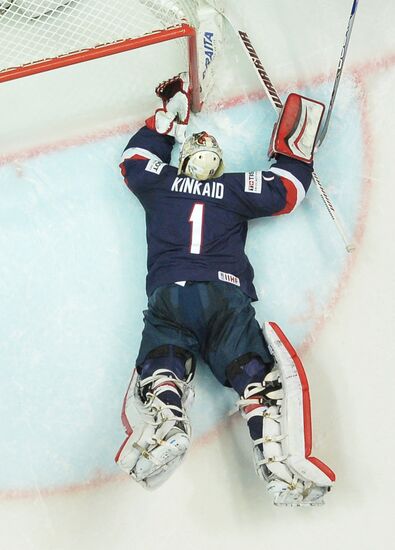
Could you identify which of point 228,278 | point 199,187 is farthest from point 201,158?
point 228,278

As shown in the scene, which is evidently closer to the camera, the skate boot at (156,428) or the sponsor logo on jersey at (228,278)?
the skate boot at (156,428)

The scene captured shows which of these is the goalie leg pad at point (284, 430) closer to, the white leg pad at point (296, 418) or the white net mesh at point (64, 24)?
the white leg pad at point (296, 418)

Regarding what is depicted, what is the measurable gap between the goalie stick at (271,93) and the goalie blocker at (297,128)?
5 centimetres

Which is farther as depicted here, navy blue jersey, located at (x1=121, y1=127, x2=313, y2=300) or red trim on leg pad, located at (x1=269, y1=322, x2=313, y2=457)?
navy blue jersey, located at (x1=121, y1=127, x2=313, y2=300)

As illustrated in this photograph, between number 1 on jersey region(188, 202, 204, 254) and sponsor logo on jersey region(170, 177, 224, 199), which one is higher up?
sponsor logo on jersey region(170, 177, 224, 199)

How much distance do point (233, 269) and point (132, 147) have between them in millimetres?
420

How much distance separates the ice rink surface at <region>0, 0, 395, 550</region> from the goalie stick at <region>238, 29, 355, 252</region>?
0.21 ft

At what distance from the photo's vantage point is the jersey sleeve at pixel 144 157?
1912 millimetres

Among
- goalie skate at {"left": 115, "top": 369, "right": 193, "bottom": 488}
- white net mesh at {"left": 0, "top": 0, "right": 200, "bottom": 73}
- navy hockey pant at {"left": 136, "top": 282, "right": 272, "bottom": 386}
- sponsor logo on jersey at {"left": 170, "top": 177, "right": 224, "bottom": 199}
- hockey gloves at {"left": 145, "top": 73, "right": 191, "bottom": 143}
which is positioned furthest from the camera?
white net mesh at {"left": 0, "top": 0, "right": 200, "bottom": 73}

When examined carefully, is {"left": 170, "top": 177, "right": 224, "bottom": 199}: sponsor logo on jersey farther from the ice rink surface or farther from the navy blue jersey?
the ice rink surface

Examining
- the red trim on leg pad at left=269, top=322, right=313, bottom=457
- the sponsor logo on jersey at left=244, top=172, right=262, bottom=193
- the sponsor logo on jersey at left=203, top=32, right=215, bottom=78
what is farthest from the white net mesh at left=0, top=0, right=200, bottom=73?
the red trim on leg pad at left=269, top=322, right=313, bottom=457

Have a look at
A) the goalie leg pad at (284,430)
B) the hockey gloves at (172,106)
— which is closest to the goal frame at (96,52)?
the hockey gloves at (172,106)

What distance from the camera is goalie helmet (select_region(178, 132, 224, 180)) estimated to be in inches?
72.4

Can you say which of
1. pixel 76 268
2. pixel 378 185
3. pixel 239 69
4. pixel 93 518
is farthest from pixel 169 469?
pixel 239 69
